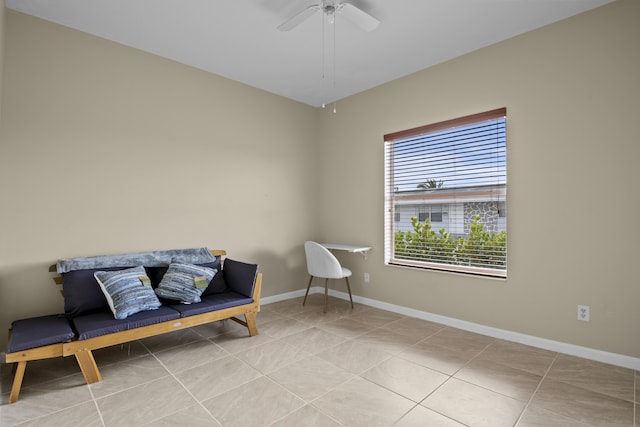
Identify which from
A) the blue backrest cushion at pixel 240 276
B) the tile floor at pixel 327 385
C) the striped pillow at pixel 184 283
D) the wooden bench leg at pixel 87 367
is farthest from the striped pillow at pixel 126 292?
the blue backrest cushion at pixel 240 276

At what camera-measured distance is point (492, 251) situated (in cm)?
313

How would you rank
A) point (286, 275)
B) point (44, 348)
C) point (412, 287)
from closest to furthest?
point (44, 348), point (412, 287), point (286, 275)

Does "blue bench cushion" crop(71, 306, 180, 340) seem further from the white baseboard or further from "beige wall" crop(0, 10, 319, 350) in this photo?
the white baseboard

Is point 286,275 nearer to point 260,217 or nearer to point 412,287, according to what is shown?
point 260,217

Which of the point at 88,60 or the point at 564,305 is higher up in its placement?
the point at 88,60

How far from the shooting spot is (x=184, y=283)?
2.93m

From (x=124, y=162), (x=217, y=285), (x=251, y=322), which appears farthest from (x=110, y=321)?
(x=124, y=162)

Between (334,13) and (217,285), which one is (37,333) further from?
(334,13)

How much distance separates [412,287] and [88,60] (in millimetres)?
3928

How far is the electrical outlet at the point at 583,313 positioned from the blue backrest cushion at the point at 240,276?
2.78 meters

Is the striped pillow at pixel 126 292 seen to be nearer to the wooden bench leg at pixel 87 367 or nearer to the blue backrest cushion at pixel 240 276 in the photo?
the wooden bench leg at pixel 87 367

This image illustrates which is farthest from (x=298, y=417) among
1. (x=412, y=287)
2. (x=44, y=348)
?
(x=412, y=287)

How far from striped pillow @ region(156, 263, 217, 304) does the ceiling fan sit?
2.22 meters

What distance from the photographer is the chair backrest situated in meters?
3.75
